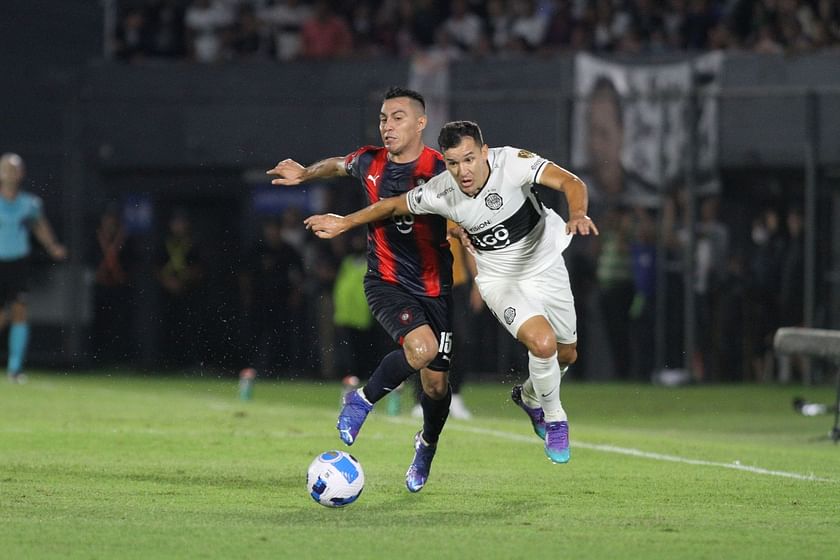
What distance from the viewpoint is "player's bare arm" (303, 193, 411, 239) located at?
28.5 ft

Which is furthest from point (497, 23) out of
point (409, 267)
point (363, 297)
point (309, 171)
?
point (409, 267)

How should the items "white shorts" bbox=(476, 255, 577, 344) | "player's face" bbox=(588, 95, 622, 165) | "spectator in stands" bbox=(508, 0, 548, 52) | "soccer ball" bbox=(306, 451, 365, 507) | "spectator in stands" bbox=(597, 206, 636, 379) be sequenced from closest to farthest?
"soccer ball" bbox=(306, 451, 365, 507) → "white shorts" bbox=(476, 255, 577, 344) → "player's face" bbox=(588, 95, 622, 165) → "spectator in stands" bbox=(597, 206, 636, 379) → "spectator in stands" bbox=(508, 0, 548, 52)

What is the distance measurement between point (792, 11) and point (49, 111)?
10.3 m

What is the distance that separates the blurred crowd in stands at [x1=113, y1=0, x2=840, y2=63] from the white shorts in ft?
35.3

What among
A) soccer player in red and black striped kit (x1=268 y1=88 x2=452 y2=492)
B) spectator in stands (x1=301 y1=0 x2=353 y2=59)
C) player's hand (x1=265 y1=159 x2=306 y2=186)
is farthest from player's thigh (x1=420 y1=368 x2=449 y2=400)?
spectator in stands (x1=301 y1=0 x2=353 y2=59)

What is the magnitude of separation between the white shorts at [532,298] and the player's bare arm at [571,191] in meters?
0.67

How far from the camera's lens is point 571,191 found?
8.52 m

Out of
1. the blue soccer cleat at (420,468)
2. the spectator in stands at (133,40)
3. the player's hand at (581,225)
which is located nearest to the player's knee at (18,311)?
the spectator in stands at (133,40)

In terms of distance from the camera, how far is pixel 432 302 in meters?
9.02

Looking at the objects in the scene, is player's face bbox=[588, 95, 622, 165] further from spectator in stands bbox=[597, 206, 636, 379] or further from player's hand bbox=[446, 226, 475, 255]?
player's hand bbox=[446, 226, 475, 255]

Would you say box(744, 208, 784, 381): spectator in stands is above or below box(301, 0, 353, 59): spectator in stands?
below

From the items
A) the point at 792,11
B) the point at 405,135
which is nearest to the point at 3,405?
the point at 405,135

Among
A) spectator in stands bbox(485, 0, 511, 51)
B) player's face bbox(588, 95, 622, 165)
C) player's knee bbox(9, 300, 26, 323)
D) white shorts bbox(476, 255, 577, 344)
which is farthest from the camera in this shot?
spectator in stands bbox(485, 0, 511, 51)

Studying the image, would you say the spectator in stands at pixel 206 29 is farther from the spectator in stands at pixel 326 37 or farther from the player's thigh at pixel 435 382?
the player's thigh at pixel 435 382
